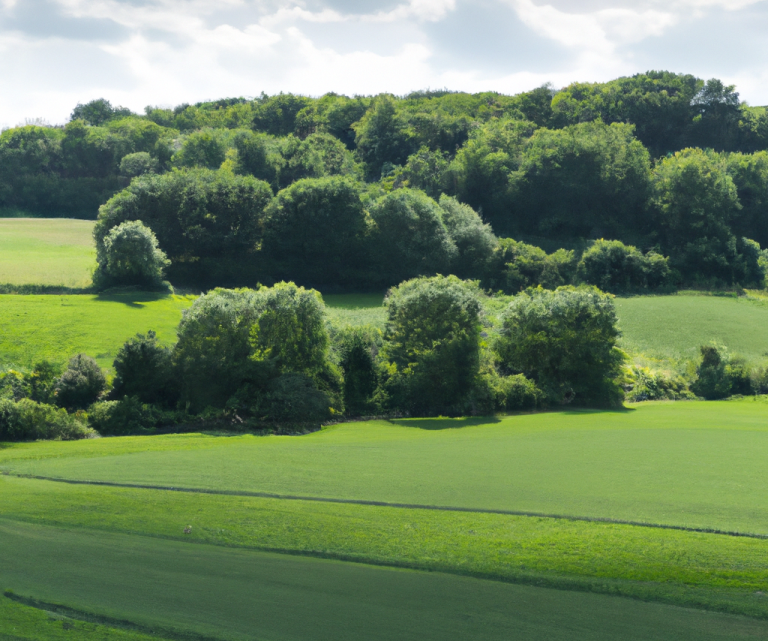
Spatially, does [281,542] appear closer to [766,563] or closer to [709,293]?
[766,563]

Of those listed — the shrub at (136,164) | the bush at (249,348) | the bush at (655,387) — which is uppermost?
the shrub at (136,164)

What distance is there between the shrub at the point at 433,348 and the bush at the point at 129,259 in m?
27.3

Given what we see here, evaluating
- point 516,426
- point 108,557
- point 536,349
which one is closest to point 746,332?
point 536,349

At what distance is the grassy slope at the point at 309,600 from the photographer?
9.88 m

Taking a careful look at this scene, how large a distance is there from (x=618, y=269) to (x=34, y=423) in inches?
2400

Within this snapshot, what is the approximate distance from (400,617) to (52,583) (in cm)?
581

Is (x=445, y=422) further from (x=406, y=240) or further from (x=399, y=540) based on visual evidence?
(x=406, y=240)

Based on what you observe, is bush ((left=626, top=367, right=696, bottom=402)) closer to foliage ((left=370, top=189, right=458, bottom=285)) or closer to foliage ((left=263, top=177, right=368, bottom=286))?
foliage ((left=370, top=189, right=458, bottom=285))

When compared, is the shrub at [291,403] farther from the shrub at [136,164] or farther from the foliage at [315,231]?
the shrub at [136,164]

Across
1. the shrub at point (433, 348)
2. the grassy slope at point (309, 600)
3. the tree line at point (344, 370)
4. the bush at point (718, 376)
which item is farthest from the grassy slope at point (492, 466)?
the bush at point (718, 376)

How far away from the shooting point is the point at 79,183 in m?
103

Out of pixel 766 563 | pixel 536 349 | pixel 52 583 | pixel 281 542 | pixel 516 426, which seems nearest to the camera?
pixel 52 583

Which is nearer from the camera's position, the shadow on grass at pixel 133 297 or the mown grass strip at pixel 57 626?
the mown grass strip at pixel 57 626

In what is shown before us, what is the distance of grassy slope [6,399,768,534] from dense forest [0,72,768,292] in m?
37.0
